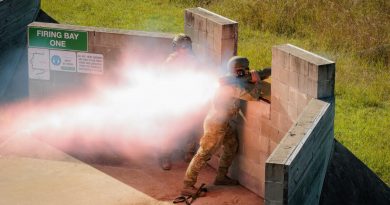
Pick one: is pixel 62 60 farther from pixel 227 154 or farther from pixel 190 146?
pixel 227 154

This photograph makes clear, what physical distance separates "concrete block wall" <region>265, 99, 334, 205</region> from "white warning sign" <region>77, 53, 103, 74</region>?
420 centimetres

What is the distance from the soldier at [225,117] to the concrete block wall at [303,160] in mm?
1336

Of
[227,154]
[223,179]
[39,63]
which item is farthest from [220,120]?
[39,63]

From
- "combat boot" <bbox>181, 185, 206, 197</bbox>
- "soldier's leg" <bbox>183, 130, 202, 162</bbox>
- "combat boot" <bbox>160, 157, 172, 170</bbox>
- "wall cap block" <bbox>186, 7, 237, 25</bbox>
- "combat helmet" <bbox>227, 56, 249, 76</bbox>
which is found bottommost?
"combat boot" <bbox>181, 185, 206, 197</bbox>

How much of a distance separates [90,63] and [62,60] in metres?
0.51

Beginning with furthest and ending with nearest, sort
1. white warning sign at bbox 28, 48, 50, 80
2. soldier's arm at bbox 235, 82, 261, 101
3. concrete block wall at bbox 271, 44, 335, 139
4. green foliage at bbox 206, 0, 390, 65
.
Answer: green foliage at bbox 206, 0, 390, 65, white warning sign at bbox 28, 48, 50, 80, soldier's arm at bbox 235, 82, 261, 101, concrete block wall at bbox 271, 44, 335, 139

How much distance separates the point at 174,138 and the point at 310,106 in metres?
3.44

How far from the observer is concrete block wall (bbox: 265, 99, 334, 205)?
956 cm

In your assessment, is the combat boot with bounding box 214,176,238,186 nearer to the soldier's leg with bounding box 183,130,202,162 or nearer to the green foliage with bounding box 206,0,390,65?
the soldier's leg with bounding box 183,130,202,162

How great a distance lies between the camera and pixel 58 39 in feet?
48.1

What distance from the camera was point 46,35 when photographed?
14719 millimetres

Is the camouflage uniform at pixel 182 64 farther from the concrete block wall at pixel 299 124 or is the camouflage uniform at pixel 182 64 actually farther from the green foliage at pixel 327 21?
the green foliage at pixel 327 21

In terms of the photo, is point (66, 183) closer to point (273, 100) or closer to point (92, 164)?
point (92, 164)

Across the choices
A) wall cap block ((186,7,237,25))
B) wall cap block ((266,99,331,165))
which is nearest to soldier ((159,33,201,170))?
wall cap block ((186,7,237,25))
